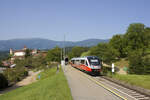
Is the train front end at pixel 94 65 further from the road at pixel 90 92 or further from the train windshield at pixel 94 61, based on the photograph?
the road at pixel 90 92

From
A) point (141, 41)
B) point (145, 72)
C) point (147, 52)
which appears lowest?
point (145, 72)

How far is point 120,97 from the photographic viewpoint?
10.8 metres

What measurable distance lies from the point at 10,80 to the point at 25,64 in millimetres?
45357

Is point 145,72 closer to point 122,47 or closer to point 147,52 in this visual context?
point 147,52

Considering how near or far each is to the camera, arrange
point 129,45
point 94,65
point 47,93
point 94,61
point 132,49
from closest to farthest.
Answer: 1. point 47,93
2. point 94,65
3. point 94,61
4. point 132,49
5. point 129,45

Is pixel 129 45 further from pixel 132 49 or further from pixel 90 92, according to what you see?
pixel 90 92

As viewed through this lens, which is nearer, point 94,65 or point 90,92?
point 90,92

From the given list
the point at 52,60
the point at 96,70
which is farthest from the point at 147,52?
the point at 52,60

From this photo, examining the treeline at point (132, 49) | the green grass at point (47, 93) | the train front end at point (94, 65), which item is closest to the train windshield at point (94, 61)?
the train front end at point (94, 65)

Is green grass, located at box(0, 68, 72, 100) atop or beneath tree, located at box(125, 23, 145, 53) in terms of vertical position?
beneath

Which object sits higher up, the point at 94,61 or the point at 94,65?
the point at 94,61

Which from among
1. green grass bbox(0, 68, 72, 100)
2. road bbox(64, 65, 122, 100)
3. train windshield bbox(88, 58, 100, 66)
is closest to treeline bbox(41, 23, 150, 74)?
train windshield bbox(88, 58, 100, 66)

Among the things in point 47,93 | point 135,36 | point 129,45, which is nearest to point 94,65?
point 47,93

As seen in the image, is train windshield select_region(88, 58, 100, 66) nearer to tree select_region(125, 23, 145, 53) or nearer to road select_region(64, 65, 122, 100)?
road select_region(64, 65, 122, 100)
